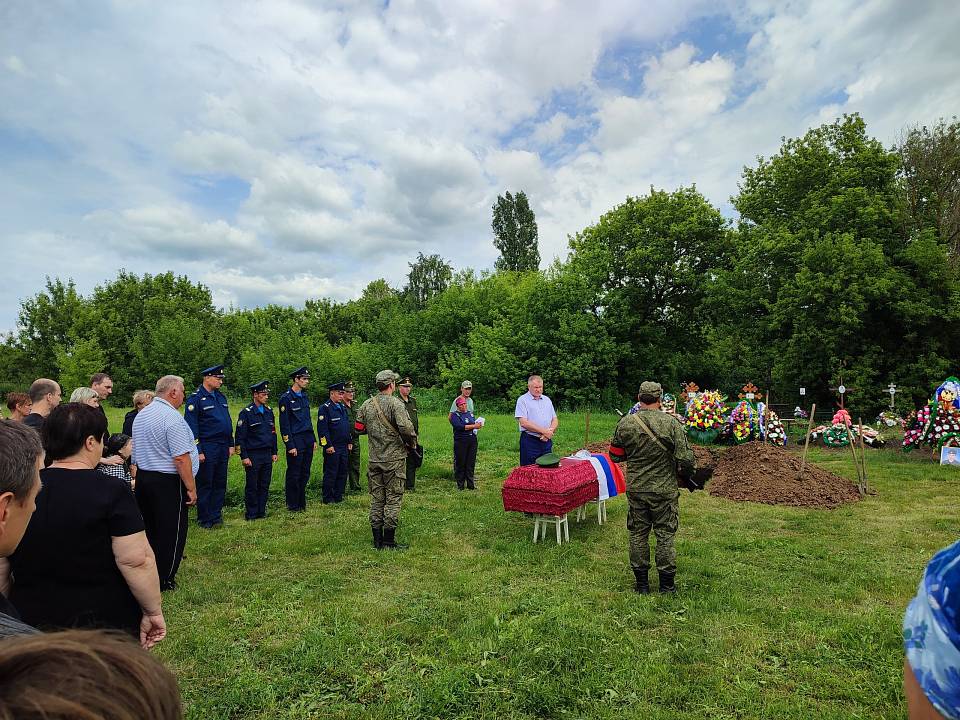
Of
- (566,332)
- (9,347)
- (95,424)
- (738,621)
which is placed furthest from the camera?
(9,347)

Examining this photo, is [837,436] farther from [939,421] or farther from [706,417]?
[706,417]

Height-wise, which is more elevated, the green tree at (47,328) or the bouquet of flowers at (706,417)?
the green tree at (47,328)

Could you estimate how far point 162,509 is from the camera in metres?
4.77

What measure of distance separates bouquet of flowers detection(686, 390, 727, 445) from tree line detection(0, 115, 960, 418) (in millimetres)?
8087

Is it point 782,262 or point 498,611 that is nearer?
point 498,611

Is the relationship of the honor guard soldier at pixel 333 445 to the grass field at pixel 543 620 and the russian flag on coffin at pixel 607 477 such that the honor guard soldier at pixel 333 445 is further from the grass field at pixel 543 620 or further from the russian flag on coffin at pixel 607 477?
the russian flag on coffin at pixel 607 477

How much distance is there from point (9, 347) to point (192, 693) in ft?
158

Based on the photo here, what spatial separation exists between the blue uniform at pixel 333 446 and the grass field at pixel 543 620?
1446 mm

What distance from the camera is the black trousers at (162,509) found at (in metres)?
4.75

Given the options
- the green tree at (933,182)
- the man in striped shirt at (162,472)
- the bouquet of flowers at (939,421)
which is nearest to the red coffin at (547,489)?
the man in striped shirt at (162,472)

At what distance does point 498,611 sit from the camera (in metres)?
4.95

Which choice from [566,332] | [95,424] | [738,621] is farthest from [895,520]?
[566,332]

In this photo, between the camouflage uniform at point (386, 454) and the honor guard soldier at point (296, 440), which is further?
the honor guard soldier at point (296, 440)

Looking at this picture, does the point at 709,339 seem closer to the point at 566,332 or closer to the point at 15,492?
the point at 566,332
